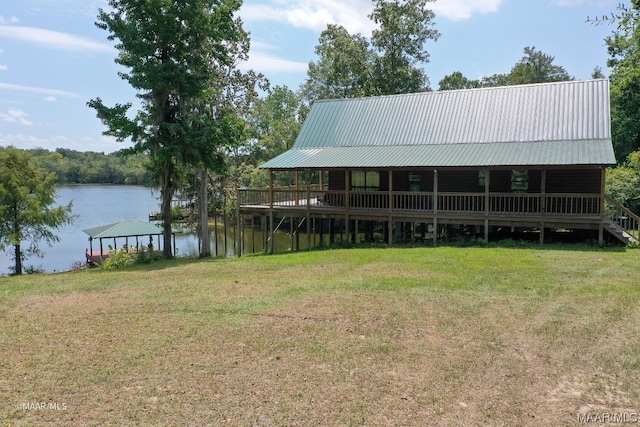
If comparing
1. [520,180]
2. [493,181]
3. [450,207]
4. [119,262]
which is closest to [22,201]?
[119,262]

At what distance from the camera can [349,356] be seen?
7.01m

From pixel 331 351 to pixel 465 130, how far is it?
18555 millimetres

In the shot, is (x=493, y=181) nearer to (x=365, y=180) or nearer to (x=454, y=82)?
(x=365, y=180)

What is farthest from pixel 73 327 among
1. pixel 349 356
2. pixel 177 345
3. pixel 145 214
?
pixel 145 214

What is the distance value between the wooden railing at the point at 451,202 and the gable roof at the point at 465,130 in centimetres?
151

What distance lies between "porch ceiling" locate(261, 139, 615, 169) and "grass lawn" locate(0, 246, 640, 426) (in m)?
6.78

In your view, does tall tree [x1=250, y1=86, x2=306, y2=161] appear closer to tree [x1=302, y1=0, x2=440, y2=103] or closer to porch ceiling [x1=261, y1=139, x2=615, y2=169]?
tree [x1=302, y1=0, x2=440, y2=103]

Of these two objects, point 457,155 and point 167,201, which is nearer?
point 457,155

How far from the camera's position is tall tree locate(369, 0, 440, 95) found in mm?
39688

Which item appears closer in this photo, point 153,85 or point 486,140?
point 153,85

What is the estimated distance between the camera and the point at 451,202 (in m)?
22.1

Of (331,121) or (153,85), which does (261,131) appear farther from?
(153,85)

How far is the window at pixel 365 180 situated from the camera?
81.1ft

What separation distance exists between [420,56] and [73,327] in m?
38.8
